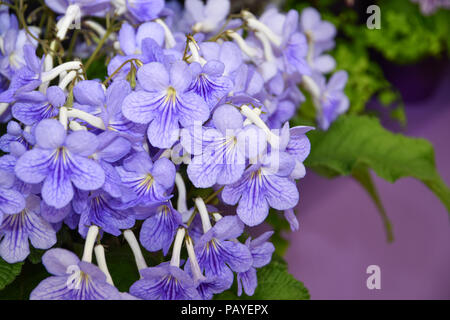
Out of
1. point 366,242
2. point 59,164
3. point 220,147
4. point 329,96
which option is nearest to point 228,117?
point 220,147

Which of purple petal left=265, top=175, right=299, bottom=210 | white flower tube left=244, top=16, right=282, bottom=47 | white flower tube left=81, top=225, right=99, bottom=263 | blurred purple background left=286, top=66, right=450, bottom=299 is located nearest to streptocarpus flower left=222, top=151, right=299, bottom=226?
purple petal left=265, top=175, right=299, bottom=210

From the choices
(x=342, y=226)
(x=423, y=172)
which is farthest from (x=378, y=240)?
(x=423, y=172)

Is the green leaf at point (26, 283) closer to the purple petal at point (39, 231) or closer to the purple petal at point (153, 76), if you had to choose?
the purple petal at point (39, 231)

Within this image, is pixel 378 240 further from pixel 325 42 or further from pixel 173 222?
pixel 173 222

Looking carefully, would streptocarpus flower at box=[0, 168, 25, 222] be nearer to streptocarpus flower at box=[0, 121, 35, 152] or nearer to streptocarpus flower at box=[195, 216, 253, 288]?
streptocarpus flower at box=[0, 121, 35, 152]

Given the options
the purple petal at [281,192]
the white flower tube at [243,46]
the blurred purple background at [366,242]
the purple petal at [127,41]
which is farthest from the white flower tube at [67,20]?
the blurred purple background at [366,242]

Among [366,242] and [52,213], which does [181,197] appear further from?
[366,242]
